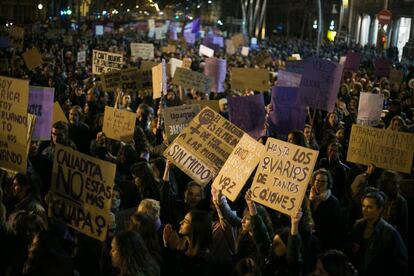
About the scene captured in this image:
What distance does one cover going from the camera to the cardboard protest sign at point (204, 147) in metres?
7.32

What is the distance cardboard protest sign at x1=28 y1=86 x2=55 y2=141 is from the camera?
8.79 meters

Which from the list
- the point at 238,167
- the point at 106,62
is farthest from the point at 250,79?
the point at 238,167

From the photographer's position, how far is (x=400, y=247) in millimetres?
5789

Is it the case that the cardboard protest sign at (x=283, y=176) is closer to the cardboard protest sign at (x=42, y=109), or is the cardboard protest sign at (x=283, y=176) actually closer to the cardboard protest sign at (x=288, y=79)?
the cardboard protest sign at (x=42, y=109)

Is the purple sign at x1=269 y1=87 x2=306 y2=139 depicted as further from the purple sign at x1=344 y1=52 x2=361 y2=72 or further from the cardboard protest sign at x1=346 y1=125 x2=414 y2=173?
the purple sign at x1=344 y1=52 x2=361 y2=72

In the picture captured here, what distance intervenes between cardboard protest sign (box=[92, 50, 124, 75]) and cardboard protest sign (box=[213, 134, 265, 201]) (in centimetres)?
843

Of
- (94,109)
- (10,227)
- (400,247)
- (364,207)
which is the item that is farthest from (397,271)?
(94,109)

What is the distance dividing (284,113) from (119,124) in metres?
2.75

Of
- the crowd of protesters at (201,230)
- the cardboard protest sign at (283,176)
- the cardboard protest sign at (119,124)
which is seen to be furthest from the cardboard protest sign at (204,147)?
the cardboard protest sign at (119,124)

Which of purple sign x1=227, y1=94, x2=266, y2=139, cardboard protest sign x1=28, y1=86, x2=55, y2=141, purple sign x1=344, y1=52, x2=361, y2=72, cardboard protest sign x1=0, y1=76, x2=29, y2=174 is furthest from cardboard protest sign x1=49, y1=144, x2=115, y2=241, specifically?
purple sign x1=344, y1=52, x2=361, y2=72

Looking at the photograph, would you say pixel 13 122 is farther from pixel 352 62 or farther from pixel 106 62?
pixel 352 62

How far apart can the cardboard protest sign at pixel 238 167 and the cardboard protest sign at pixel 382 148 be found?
210 centimetres

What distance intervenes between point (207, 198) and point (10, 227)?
219cm

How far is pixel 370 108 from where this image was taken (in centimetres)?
1150
